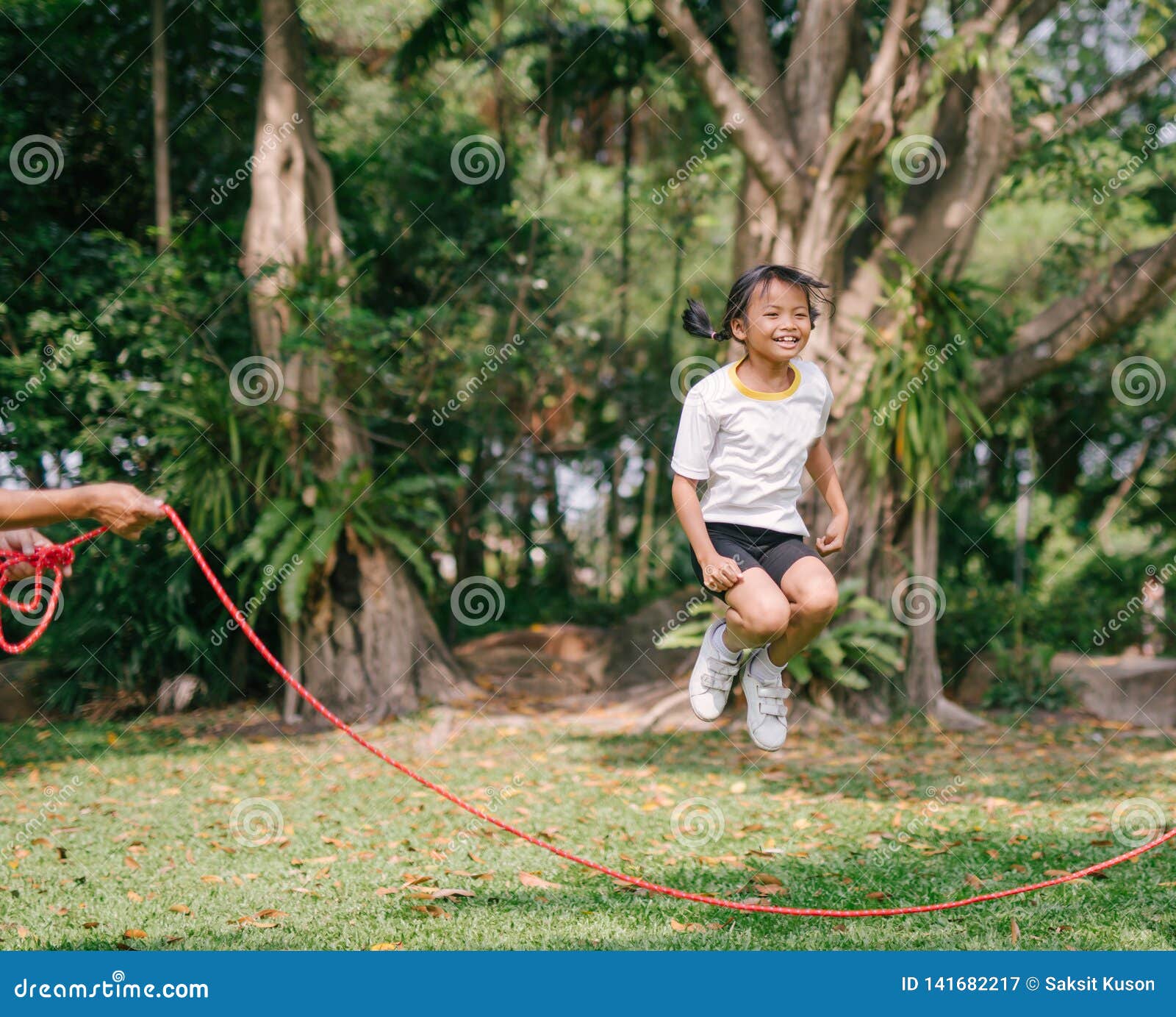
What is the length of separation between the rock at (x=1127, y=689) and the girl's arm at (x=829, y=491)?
25.4 ft

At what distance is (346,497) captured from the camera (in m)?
10.2

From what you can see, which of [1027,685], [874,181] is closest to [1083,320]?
[874,181]

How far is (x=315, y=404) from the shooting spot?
34.1 ft

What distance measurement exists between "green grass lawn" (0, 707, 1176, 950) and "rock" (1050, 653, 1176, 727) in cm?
81

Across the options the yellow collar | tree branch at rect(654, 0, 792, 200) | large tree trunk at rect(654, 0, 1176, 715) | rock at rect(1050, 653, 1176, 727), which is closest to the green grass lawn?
rock at rect(1050, 653, 1176, 727)

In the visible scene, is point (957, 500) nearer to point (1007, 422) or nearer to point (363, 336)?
point (1007, 422)

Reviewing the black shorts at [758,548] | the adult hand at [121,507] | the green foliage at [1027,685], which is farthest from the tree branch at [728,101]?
the adult hand at [121,507]

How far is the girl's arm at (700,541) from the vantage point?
3.81 m

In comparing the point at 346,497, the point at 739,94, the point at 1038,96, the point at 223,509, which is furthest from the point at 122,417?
the point at 1038,96

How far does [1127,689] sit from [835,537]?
26.8ft

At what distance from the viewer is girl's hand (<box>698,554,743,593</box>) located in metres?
3.80

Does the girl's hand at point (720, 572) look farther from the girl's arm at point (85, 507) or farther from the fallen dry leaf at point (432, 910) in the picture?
the fallen dry leaf at point (432, 910)

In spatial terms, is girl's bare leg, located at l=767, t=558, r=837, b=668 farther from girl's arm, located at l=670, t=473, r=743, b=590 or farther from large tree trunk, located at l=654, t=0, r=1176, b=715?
large tree trunk, located at l=654, t=0, r=1176, b=715

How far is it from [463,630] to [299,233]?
18.2 feet
